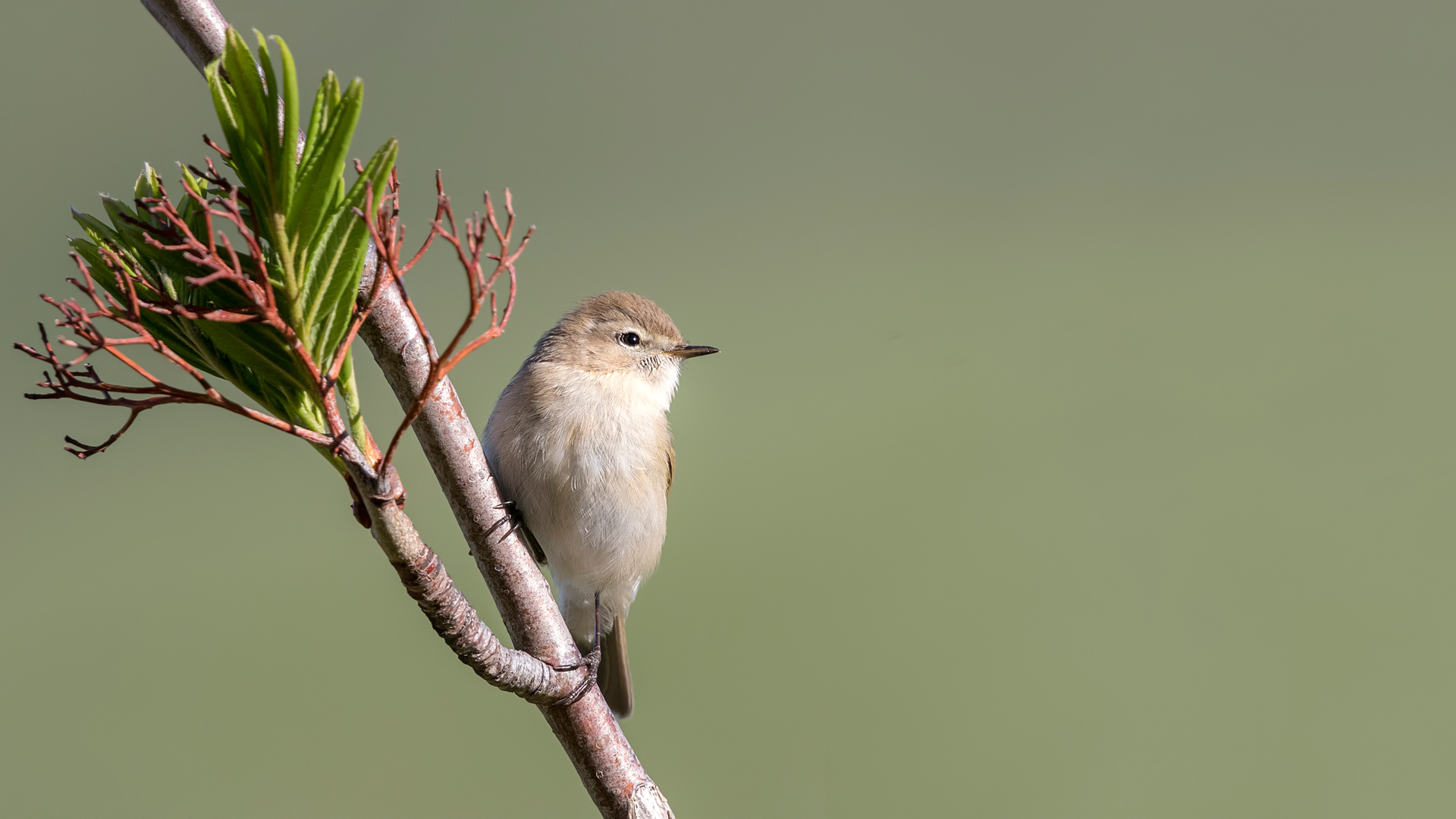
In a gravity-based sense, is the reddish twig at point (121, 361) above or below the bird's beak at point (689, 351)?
below

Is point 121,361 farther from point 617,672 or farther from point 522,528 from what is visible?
point 617,672

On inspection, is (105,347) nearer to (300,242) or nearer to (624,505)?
(300,242)

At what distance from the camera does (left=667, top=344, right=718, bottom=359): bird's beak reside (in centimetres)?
271

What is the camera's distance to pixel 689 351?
8.98 ft

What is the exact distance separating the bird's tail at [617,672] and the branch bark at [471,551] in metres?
1.44

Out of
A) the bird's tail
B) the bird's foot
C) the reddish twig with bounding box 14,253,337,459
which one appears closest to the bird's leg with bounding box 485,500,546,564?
the bird's tail

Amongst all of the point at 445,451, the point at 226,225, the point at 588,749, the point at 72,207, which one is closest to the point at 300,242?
the point at 72,207

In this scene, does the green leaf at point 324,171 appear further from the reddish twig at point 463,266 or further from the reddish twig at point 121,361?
the reddish twig at point 121,361

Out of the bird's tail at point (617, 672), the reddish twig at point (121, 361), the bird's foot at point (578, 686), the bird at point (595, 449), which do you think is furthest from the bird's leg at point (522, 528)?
the reddish twig at point (121, 361)

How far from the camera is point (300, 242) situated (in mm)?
927

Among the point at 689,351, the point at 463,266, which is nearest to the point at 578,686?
the point at 463,266

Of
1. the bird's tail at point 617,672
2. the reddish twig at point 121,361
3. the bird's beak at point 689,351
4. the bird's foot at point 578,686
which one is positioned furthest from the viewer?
the bird's tail at point 617,672

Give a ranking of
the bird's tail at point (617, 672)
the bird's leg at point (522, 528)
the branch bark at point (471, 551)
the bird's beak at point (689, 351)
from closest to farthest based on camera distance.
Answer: the branch bark at point (471, 551)
the bird's leg at point (522, 528)
the bird's beak at point (689, 351)
the bird's tail at point (617, 672)

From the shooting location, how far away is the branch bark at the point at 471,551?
3.65ft
